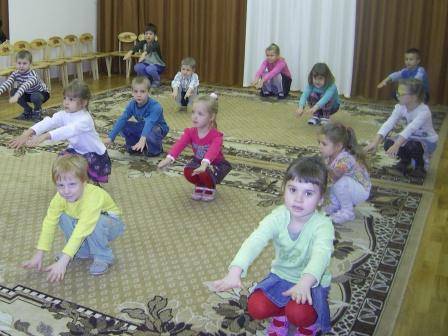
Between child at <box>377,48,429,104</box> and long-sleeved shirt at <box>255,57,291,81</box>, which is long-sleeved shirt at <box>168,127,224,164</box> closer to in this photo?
child at <box>377,48,429,104</box>

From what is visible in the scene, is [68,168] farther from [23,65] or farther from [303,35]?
[303,35]

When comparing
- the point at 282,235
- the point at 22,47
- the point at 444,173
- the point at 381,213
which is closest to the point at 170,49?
the point at 22,47

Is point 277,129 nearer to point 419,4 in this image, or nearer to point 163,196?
point 163,196

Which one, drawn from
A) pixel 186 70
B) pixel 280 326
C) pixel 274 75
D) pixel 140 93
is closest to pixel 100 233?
pixel 280 326

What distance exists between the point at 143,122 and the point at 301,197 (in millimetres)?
2781

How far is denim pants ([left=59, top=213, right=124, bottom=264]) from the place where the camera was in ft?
8.43

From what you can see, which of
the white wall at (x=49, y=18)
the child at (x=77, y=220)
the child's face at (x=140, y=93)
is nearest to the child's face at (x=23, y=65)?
the white wall at (x=49, y=18)

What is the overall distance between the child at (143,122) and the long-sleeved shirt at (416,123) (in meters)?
1.69

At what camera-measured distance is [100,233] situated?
260cm

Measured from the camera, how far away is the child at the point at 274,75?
6.87 meters

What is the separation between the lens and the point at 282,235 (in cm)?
197

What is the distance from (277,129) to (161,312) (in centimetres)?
340

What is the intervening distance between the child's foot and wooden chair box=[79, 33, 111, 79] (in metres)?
5.52

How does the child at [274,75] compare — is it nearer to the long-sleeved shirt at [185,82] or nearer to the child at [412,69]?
the long-sleeved shirt at [185,82]
